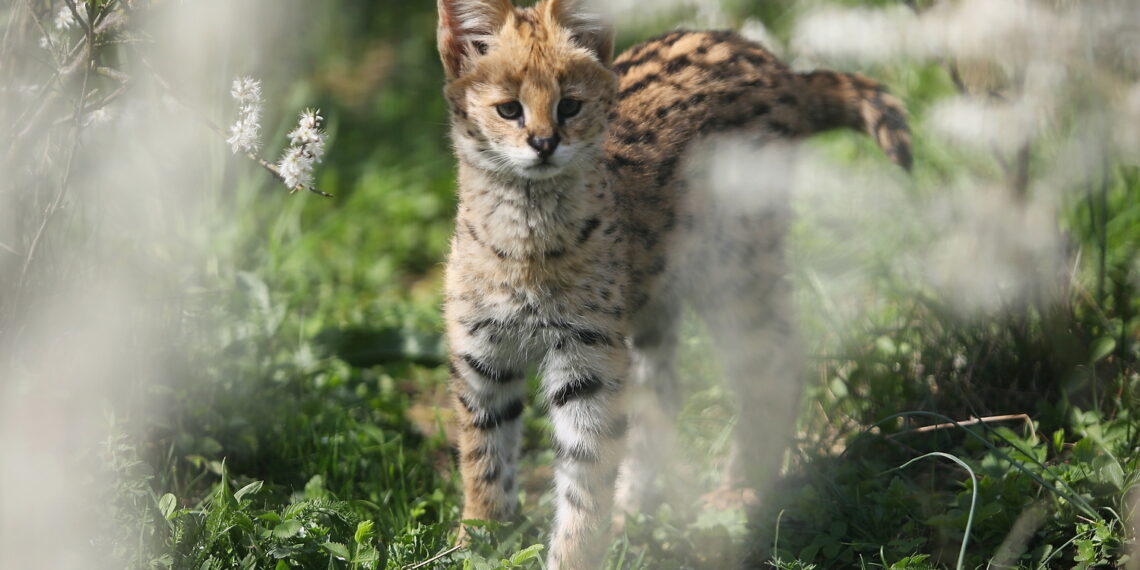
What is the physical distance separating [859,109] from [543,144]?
1.55 metres

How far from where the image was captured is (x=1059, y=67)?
320cm

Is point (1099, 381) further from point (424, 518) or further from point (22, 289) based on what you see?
point (22, 289)

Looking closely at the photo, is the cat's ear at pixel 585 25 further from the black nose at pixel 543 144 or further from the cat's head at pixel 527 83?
the black nose at pixel 543 144

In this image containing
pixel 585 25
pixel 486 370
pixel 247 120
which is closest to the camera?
pixel 247 120

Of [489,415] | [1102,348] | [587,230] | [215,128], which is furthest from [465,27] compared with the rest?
[1102,348]

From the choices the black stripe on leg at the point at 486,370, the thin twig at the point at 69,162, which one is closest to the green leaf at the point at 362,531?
the black stripe on leg at the point at 486,370

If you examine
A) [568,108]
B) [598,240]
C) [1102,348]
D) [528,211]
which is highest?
[568,108]

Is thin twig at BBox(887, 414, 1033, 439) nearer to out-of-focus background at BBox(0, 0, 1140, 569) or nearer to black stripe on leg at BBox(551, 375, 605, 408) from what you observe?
out-of-focus background at BBox(0, 0, 1140, 569)

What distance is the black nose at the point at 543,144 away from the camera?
277cm

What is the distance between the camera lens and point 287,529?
2.76m

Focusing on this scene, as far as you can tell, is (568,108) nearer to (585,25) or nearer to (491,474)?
(585,25)

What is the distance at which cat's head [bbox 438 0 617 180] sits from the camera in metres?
2.83

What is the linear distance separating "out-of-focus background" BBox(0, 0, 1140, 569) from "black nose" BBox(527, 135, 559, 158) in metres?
0.75

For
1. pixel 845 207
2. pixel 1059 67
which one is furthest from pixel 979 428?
pixel 845 207
